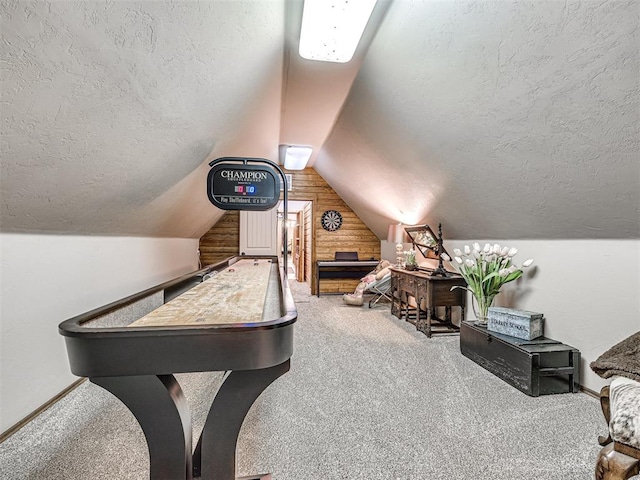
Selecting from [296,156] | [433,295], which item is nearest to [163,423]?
[433,295]

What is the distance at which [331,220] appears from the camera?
23.1 ft

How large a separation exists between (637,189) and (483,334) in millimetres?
1574

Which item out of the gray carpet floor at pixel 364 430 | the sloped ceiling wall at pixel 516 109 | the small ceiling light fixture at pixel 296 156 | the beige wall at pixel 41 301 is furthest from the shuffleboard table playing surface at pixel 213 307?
the small ceiling light fixture at pixel 296 156

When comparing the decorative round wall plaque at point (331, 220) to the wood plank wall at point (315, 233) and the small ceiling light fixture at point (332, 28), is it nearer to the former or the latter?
the wood plank wall at point (315, 233)

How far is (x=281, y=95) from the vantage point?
375 centimetres

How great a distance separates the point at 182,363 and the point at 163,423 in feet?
0.99

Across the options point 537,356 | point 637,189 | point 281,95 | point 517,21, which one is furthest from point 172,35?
point 537,356

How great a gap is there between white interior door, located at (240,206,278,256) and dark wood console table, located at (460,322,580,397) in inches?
200

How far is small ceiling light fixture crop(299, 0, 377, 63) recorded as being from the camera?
213cm

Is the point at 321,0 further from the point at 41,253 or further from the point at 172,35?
the point at 41,253

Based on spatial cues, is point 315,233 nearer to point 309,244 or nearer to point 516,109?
point 309,244

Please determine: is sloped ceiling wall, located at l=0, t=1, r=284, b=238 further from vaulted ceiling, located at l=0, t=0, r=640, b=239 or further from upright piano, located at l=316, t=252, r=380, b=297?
upright piano, located at l=316, t=252, r=380, b=297

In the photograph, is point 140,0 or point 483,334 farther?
point 483,334

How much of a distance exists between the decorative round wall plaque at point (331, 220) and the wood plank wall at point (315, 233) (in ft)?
0.23
